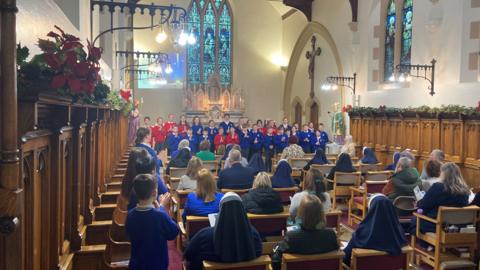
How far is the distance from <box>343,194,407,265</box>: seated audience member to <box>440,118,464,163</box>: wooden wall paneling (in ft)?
22.5

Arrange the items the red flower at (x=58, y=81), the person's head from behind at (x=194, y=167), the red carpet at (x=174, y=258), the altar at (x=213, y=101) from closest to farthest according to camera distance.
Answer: the red flower at (x=58, y=81) < the red carpet at (x=174, y=258) < the person's head from behind at (x=194, y=167) < the altar at (x=213, y=101)

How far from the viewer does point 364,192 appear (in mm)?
7090

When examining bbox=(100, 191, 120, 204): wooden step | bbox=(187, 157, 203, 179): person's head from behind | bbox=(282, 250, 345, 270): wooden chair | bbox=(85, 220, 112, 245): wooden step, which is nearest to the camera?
bbox=(282, 250, 345, 270): wooden chair

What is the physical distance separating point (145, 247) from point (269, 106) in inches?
815

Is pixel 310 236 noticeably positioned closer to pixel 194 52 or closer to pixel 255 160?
pixel 255 160

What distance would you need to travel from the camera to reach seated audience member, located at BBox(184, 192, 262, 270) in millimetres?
3344

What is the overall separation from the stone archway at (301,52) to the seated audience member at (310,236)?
45.1 ft

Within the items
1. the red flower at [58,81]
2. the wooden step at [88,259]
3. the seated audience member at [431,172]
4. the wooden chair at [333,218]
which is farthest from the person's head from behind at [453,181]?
the red flower at [58,81]

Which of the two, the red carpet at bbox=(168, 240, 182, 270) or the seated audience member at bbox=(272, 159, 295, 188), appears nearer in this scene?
the red carpet at bbox=(168, 240, 182, 270)

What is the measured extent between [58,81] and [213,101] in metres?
19.6

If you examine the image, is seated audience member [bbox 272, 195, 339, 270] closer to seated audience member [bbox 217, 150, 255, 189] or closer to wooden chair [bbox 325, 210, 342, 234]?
wooden chair [bbox 325, 210, 342, 234]

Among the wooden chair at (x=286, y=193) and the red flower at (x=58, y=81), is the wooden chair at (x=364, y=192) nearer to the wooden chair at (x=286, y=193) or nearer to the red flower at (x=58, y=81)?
the wooden chair at (x=286, y=193)

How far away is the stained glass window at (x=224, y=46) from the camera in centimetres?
2314

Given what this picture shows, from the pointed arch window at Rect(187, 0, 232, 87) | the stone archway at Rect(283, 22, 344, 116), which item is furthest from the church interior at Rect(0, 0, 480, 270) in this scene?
the pointed arch window at Rect(187, 0, 232, 87)
